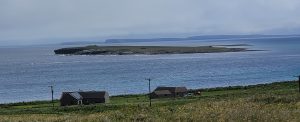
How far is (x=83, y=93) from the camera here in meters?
70.8

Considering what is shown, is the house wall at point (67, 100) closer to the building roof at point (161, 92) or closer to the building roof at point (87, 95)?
the building roof at point (87, 95)

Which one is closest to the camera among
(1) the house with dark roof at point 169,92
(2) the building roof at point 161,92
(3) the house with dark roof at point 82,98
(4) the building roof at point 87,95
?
(3) the house with dark roof at point 82,98

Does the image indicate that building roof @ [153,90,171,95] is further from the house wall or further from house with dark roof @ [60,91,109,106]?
the house wall

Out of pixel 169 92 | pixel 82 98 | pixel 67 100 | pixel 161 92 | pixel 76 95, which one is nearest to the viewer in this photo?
pixel 67 100

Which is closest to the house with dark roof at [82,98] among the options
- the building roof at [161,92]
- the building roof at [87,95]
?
the building roof at [87,95]

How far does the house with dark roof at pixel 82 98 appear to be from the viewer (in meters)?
68.6

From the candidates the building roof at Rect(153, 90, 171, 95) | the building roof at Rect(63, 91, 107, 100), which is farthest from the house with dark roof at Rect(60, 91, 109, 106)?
the building roof at Rect(153, 90, 171, 95)

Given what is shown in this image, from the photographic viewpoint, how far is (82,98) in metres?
69.9

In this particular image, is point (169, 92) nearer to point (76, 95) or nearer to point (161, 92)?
point (161, 92)

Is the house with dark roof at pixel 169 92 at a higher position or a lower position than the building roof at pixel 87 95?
lower

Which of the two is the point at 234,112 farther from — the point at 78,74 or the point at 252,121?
the point at 78,74

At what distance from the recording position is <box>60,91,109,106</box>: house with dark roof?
6856 centimetres

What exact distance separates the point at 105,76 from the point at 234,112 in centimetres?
11757

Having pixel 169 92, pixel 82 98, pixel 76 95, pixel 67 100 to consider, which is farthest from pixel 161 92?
pixel 67 100
